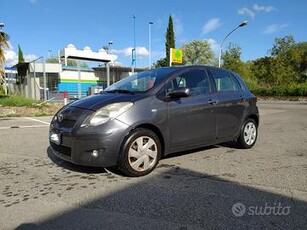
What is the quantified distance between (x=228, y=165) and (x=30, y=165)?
319cm

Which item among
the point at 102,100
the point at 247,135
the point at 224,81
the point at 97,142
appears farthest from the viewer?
the point at 247,135

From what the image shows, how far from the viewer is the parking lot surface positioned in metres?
3.37

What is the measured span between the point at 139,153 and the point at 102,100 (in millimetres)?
926

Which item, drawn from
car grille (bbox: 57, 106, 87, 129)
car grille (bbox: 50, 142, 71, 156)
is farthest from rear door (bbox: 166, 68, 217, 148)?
car grille (bbox: 50, 142, 71, 156)

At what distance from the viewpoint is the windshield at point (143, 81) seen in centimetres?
534

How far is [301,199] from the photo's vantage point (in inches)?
154

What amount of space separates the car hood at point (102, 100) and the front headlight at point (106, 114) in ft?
0.27

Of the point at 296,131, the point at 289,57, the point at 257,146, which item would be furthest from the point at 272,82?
the point at 257,146

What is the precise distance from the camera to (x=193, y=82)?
5.73m

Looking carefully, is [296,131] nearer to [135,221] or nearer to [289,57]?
[135,221]

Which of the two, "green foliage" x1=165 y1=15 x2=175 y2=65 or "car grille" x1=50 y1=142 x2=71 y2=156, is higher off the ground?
"green foliage" x1=165 y1=15 x2=175 y2=65

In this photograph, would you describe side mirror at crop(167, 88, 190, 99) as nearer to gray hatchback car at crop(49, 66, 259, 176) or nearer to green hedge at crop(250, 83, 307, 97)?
gray hatchback car at crop(49, 66, 259, 176)

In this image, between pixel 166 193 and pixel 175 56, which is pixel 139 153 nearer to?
pixel 166 193

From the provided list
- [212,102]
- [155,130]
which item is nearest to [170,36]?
[212,102]
